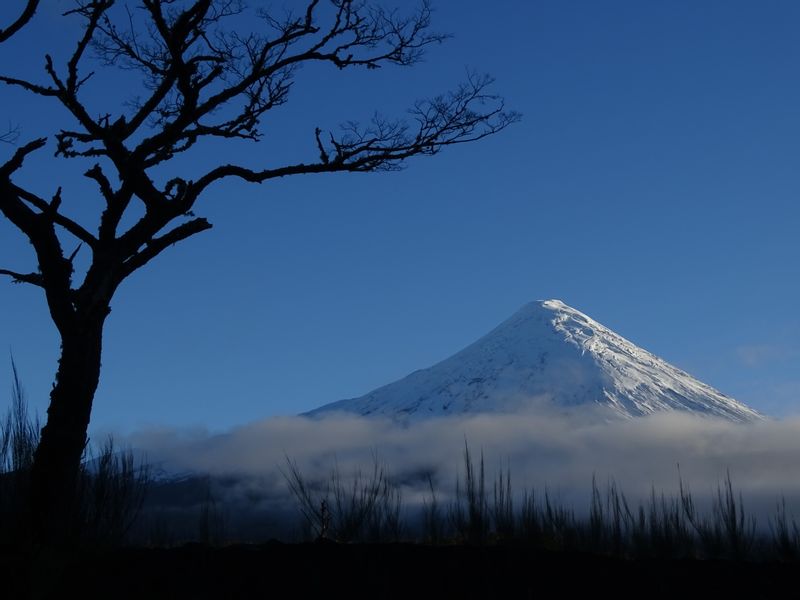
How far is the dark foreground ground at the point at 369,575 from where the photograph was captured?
543cm

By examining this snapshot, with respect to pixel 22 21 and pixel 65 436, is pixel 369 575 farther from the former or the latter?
pixel 22 21

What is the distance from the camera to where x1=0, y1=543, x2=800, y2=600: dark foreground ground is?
5426 mm

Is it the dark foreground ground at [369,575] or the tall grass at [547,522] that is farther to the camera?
the tall grass at [547,522]

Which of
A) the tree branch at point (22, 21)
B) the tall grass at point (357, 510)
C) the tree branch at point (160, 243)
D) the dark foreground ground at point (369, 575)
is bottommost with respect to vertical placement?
the dark foreground ground at point (369, 575)

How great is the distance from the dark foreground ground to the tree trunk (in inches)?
45.8

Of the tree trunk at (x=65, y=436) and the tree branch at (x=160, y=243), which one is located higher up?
the tree branch at (x=160, y=243)

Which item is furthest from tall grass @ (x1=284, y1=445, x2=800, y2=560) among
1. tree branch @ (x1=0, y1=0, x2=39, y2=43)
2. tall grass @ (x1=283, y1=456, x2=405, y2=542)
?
tree branch @ (x1=0, y1=0, x2=39, y2=43)

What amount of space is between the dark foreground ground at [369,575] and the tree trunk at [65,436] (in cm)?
116

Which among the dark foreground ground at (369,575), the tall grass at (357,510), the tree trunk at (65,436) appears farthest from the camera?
the tall grass at (357,510)

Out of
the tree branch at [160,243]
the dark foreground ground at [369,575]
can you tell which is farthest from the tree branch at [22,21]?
the dark foreground ground at [369,575]

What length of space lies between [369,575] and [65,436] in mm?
2697

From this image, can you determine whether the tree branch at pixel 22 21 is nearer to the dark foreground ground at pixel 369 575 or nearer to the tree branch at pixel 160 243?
the tree branch at pixel 160 243

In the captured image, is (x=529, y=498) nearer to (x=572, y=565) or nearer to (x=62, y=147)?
(x=572, y=565)

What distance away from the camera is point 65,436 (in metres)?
7.28
